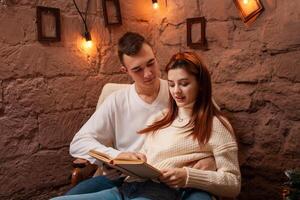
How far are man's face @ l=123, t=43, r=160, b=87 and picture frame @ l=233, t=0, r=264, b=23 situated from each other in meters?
0.58

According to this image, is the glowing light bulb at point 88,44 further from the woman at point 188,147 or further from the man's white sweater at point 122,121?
the woman at point 188,147

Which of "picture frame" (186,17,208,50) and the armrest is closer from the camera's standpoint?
the armrest

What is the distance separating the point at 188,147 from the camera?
5.39 feet

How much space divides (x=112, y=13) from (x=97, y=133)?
0.87 m

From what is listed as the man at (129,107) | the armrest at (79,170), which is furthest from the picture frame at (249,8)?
the armrest at (79,170)

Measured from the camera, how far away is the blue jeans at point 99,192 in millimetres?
1545

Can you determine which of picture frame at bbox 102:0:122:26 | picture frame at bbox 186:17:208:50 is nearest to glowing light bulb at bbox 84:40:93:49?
picture frame at bbox 102:0:122:26

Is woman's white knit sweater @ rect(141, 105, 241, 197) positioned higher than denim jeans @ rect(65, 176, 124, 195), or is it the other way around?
woman's white knit sweater @ rect(141, 105, 241, 197)

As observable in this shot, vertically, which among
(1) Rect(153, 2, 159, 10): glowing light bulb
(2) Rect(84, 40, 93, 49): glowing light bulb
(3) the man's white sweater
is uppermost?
(1) Rect(153, 2, 159, 10): glowing light bulb

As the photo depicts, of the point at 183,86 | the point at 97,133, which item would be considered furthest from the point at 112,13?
the point at 183,86

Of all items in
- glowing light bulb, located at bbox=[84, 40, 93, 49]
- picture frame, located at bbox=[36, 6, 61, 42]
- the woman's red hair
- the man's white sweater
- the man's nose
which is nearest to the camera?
the woman's red hair

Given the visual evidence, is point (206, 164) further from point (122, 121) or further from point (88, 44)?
point (88, 44)

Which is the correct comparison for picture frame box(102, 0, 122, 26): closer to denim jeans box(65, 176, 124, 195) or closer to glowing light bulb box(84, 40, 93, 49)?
glowing light bulb box(84, 40, 93, 49)

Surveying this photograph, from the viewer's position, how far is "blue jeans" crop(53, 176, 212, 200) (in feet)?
5.07
